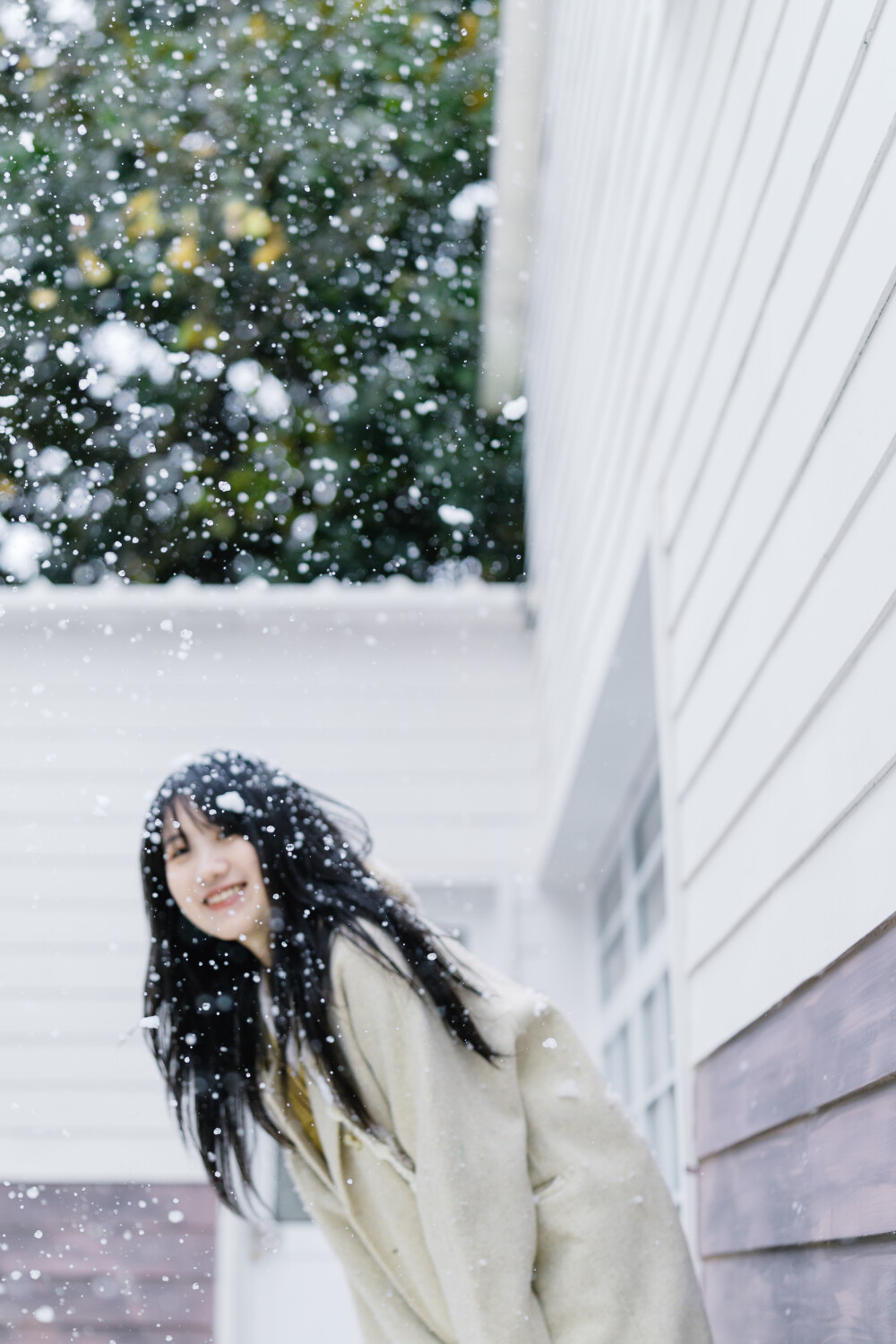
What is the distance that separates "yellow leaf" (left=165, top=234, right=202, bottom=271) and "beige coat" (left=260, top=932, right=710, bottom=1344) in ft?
26.5

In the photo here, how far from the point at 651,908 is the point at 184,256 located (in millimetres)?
6804

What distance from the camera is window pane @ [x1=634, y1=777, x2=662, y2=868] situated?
3227 mm

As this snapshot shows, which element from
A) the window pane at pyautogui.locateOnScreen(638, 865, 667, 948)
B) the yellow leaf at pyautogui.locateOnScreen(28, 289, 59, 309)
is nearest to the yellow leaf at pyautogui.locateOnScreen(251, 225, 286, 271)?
the yellow leaf at pyautogui.locateOnScreen(28, 289, 59, 309)

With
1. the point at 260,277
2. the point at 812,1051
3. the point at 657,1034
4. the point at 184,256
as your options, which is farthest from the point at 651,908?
the point at 184,256

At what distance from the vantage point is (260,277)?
29.5 ft

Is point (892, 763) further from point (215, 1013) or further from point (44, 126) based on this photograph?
point (44, 126)

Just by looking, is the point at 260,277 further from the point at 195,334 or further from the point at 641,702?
the point at 641,702

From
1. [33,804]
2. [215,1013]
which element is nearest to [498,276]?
[33,804]

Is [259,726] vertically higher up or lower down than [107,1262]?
higher up

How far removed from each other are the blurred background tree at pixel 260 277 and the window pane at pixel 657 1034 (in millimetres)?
5142

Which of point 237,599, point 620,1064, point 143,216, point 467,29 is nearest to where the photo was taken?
point 620,1064

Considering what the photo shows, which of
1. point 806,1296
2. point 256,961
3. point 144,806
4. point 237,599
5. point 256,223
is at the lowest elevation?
point 806,1296

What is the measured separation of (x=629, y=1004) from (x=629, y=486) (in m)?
1.61

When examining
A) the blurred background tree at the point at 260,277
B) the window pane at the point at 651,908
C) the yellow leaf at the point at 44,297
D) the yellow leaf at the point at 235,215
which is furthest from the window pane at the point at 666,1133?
the yellow leaf at the point at 44,297
